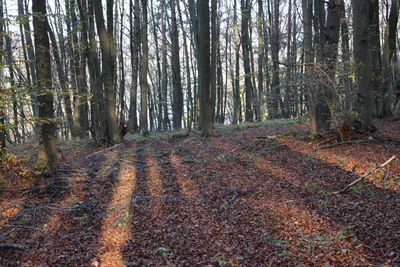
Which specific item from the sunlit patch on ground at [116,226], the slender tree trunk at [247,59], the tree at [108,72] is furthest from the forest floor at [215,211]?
the slender tree trunk at [247,59]

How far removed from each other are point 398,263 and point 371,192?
104 inches

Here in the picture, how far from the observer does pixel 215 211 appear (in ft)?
20.3

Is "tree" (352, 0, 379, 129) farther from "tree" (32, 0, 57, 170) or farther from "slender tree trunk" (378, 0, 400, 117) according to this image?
"tree" (32, 0, 57, 170)

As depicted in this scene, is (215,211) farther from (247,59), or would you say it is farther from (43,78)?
(247,59)

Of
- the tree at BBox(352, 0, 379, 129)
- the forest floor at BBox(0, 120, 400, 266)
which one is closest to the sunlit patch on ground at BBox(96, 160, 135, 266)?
the forest floor at BBox(0, 120, 400, 266)

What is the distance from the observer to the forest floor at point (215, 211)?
14.8 feet

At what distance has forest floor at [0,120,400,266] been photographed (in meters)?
4.51

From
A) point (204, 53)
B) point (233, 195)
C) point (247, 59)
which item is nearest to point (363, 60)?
point (233, 195)

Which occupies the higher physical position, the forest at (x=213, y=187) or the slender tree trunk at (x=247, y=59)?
the slender tree trunk at (x=247, y=59)

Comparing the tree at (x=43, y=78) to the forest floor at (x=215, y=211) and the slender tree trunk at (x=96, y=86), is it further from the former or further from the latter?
the slender tree trunk at (x=96, y=86)

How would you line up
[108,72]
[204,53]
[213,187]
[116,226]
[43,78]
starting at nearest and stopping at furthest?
[116,226] → [213,187] → [43,78] → [204,53] → [108,72]

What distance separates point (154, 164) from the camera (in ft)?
33.3

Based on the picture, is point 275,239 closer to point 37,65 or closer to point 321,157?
point 321,157

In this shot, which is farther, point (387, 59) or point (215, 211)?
point (387, 59)
